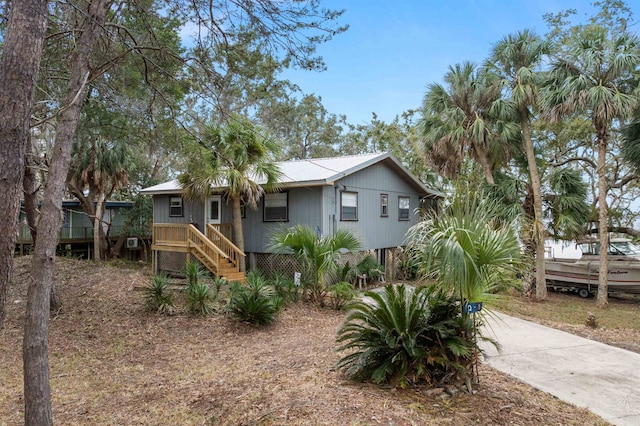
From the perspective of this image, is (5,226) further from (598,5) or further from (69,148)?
(598,5)

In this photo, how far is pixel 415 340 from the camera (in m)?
4.18

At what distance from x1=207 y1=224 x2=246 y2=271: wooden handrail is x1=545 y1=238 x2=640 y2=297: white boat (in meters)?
12.0

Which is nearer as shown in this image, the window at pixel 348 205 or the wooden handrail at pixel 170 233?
the window at pixel 348 205

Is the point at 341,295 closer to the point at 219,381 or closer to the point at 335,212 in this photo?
the point at 335,212

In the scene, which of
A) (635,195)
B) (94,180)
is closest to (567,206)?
(635,195)

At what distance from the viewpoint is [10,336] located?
7738mm

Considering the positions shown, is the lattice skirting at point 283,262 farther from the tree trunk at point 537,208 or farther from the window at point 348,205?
the tree trunk at point 537,208

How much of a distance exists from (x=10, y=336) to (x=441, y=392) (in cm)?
795

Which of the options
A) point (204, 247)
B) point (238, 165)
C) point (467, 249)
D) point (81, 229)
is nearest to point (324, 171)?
point (238, 165)

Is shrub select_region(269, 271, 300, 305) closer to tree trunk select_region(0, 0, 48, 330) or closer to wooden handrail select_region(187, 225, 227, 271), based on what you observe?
wooden handrail select_region(187, 225, 227, 271)

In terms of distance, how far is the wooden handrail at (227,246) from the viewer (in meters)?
12.6

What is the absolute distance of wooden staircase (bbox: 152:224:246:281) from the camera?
12188 millimetres

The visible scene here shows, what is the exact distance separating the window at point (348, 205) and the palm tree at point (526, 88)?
18.3ft

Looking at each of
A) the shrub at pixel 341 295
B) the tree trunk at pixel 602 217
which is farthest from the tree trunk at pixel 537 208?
the shrub at pixel 341 295
